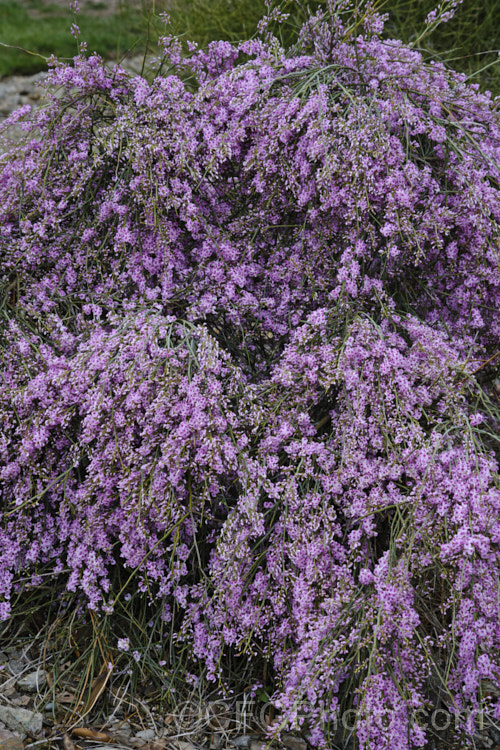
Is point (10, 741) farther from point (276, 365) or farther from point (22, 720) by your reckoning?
point (276, 365)

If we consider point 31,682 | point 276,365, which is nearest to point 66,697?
point 31,682

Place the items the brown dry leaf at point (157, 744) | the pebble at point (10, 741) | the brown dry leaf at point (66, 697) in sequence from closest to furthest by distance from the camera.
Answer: the pebble at point (10, 741) → the brown dry leaf at point (157, 744) → the brown dry leaf at point (66, 697)

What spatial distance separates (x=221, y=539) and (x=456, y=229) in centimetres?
136

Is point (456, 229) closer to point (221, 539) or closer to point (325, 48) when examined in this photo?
point (325, 48)

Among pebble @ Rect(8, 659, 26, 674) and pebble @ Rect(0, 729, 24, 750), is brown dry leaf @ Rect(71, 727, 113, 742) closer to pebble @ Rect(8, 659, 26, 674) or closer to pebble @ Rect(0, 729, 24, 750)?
→ pebble @ Rect(0, 729, 24, 750)

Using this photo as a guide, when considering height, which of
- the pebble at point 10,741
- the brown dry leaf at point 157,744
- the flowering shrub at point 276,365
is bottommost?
the pebble at point 10,741

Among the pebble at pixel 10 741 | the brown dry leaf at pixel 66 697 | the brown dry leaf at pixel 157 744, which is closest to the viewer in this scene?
the pebble at pixel 10 741

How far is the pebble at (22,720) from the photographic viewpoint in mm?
1891

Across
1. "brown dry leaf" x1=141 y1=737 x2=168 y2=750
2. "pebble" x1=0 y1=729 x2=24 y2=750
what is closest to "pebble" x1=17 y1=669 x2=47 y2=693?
"pebble" x1=0 y1=729 x2=24 y2=750

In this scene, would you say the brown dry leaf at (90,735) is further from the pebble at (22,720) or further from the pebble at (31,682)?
the pebble at (31,682)

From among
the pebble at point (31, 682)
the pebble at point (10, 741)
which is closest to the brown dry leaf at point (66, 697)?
the pebble at point (31, 682)

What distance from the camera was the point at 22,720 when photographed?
192cm

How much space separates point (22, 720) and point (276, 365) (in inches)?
52.0

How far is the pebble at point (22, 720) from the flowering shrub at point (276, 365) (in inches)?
11.1
